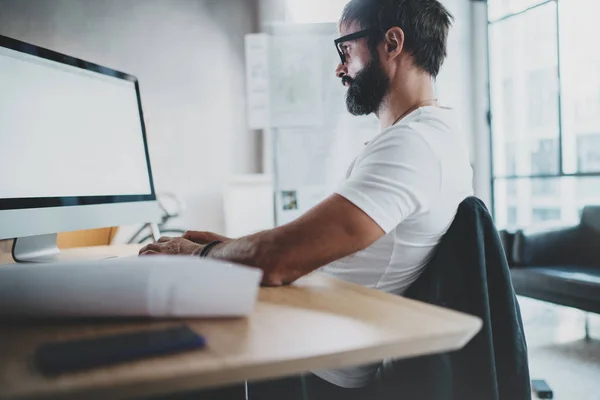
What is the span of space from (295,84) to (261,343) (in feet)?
8.59

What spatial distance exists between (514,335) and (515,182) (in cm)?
472

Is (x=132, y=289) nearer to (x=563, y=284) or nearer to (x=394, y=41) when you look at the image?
(x=394, y=41)

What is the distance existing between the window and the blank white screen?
12.4 ft

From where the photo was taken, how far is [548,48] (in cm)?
478

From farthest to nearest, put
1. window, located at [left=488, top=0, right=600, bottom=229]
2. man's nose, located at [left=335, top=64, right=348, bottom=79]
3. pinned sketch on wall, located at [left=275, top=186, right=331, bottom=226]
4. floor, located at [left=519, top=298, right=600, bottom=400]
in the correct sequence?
window, located at [left=488, top=0, right=600, bottom=229], pinned sketch on wall, located at [left=275, top=186, right=331, bottom=226], floor, located at [left=519, top=298, right=600, bottom=400], man's nose, located at [left=335, top=64, right=348, bottom=79]

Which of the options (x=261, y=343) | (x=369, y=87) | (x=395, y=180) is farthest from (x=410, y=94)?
(x=261, y=343)

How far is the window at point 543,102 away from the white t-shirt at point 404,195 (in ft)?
12.1

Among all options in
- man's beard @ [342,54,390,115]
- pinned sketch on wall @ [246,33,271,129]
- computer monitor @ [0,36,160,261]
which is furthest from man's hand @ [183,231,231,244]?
pinned sketch on wall @ [246,33,271,129]

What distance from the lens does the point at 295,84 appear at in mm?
2967

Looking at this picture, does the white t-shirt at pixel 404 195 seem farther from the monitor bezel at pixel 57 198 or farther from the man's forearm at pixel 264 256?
the monitor bezel at pixel 57 198

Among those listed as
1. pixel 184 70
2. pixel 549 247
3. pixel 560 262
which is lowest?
pixel 560 262

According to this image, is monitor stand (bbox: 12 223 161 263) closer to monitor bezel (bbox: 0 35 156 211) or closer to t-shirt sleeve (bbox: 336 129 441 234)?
monitor bezel (bbox: 0 35 156 211)

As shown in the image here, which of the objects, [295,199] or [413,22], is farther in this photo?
[295,199]

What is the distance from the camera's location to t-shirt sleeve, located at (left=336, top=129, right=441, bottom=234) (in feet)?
2.64
